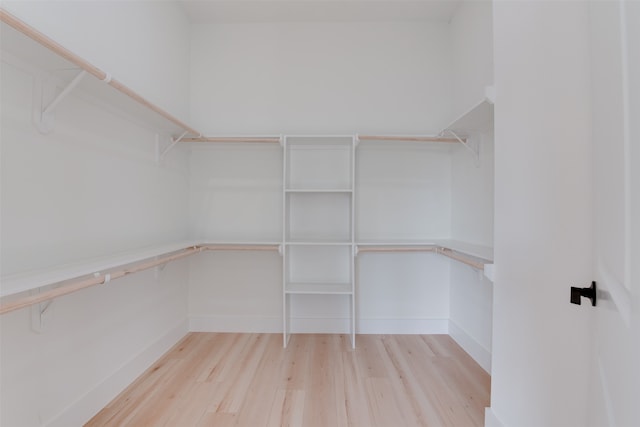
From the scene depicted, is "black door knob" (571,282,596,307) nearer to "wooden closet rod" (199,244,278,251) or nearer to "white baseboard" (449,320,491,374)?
"white baseboard" (449,320,491,374)

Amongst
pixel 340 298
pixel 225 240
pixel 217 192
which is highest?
pixel 217 192

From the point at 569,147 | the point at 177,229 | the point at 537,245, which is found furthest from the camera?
the point at 177,229

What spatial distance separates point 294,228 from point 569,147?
193cm

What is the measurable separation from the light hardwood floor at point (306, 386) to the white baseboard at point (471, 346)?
1.8 inches

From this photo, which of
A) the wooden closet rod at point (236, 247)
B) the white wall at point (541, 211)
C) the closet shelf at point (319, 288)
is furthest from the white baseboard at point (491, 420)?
the wooden closet rod at point (236, 247)

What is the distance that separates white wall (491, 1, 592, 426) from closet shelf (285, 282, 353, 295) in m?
1.14

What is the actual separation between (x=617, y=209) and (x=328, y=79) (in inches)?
90.2

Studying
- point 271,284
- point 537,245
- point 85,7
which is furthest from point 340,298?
point 85,7

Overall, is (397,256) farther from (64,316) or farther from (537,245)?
(64,316)

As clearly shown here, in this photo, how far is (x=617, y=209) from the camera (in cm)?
68

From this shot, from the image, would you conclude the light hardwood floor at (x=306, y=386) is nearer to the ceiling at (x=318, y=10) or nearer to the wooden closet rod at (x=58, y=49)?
the wooden closet rod at (x=58, y=49)

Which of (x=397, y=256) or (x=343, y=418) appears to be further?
(x=397, y=256)

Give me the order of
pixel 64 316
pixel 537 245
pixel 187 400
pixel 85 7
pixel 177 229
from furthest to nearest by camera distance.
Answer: pixel 177 229 < pixel 187 400 < pixel 85 7 < pixel 64 316 < pixel 537 245

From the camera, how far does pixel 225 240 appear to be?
2496 millimetres
